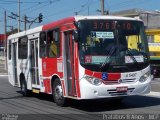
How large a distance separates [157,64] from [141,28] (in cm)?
1952

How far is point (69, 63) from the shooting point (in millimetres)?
13664

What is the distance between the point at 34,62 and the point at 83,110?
4.24m

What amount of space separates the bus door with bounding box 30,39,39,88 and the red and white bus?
1.96 metres

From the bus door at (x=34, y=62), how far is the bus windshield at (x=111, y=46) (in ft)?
13.7

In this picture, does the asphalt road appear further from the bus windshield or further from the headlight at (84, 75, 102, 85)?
the bus windshield

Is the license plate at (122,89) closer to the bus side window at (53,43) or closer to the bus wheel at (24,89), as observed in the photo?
the bus side window at (53,43)

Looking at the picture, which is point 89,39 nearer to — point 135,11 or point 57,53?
point 57,53

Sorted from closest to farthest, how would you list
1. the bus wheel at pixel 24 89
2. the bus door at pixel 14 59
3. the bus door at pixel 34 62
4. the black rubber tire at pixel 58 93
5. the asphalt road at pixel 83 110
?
the asphalt road at pixel 83 110
the black rubber tire at pixel 58 93
the bus door at pixel 34 62
the bus wheel at pixel 24 89
the bus door at pixel 14 59

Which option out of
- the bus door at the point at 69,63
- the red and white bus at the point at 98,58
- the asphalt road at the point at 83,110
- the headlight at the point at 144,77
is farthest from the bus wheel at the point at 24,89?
the headlight at the point at 144,77

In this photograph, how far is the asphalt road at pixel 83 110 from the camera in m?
11.9

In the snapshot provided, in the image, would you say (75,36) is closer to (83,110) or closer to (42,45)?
(83,110)

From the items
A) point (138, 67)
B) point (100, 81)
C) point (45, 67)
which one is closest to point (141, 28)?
point (138, 67)

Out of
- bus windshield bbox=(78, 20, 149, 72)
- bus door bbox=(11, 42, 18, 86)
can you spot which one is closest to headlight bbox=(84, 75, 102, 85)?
bus windshield bbox=(78, 20, 149, 72)

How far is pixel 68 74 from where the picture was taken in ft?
45.1
